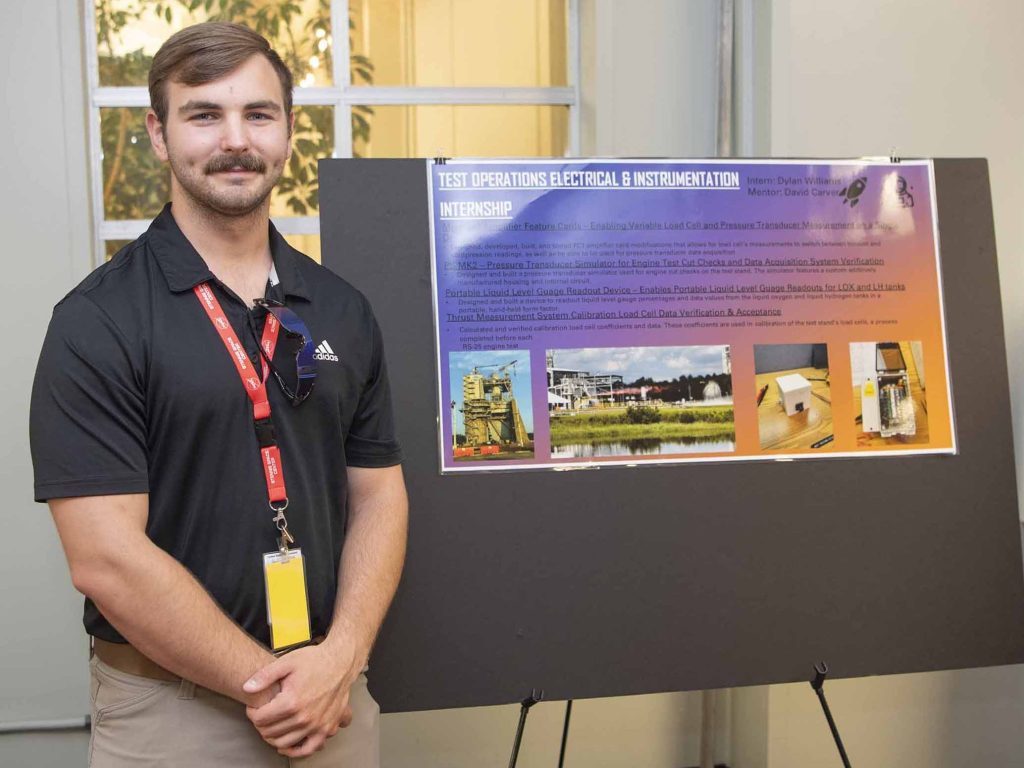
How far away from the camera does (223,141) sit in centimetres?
147

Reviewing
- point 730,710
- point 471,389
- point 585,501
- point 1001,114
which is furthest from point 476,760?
point 1001,114

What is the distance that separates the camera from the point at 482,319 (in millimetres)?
2088

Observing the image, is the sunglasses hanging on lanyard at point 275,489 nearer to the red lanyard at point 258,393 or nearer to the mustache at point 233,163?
the red lanyard at point 258,393

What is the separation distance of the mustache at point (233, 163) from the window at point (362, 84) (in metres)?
1.58

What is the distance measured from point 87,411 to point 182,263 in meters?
0.28

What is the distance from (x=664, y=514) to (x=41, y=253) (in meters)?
1.99

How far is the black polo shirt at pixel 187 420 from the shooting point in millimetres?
1328

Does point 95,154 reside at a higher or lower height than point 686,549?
higher

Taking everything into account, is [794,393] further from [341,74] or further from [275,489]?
[341,74]

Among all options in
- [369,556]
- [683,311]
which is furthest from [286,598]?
[683,311]

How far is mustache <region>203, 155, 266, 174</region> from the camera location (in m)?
1.47

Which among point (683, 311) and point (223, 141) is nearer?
point (223, 141)

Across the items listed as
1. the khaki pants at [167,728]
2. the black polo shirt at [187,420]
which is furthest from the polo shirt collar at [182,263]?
the khaki pants at [167,728]

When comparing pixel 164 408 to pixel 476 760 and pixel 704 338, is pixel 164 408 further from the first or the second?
pixel 476 760
